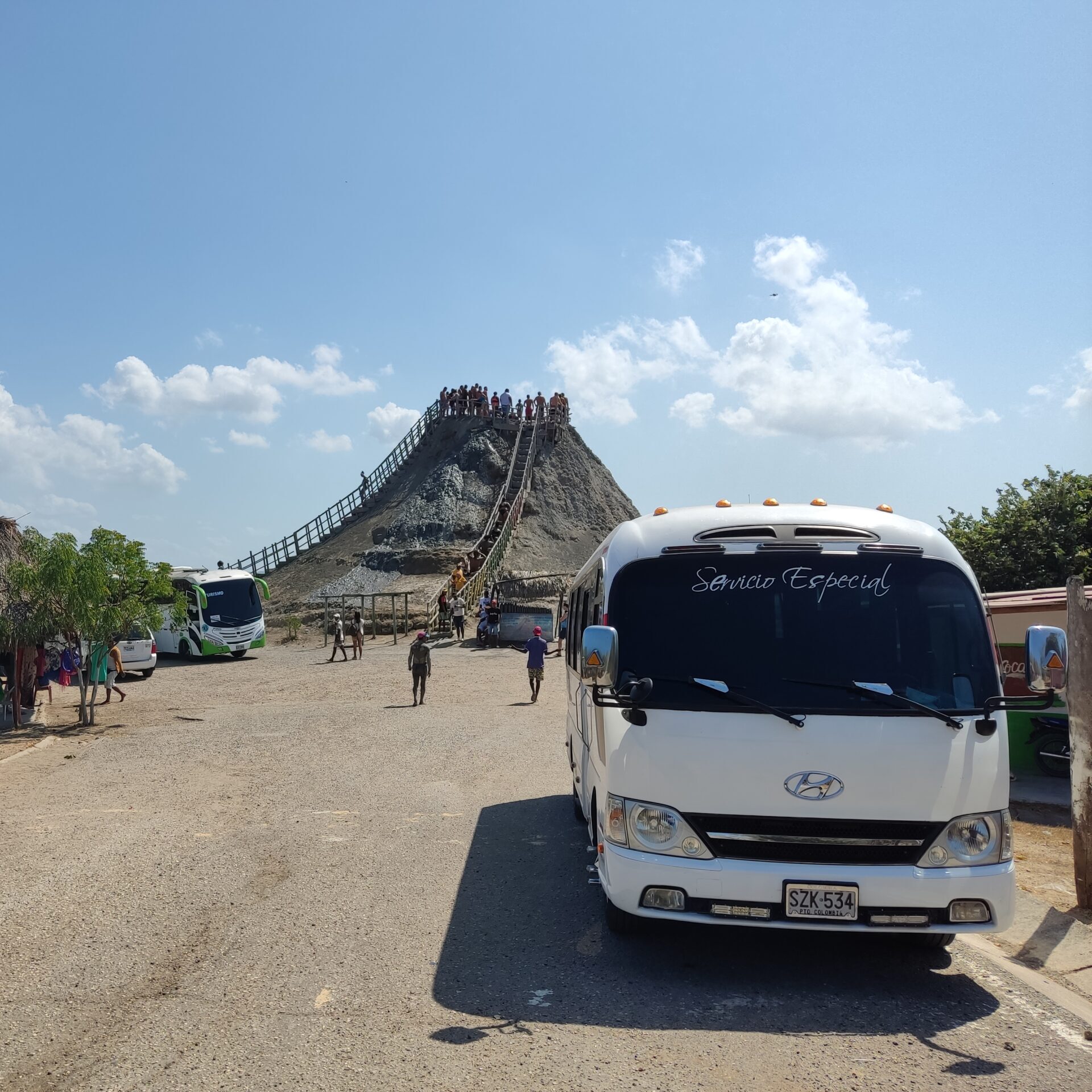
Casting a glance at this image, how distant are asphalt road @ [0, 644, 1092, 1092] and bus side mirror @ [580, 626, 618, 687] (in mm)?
1648

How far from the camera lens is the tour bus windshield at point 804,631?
5.36 meters

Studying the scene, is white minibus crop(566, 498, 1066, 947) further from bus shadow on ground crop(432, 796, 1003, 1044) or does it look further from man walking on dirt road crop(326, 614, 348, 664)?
man walking on dirt road crop(326, 614, 348, 664)

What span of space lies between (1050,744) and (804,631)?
8.86 m

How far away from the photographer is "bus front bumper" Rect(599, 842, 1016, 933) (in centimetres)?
498

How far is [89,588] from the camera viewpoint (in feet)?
54.5

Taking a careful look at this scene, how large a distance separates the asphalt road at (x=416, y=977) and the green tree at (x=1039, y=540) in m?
21.9

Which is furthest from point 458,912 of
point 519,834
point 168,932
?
point 519,834

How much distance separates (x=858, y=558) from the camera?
18.8ft

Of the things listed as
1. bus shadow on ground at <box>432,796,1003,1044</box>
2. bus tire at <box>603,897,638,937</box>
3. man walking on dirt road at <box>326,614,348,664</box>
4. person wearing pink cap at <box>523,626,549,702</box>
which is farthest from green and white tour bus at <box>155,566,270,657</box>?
bus tire at <box>603,897,638,937</box>

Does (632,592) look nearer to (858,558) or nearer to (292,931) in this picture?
(858,558)

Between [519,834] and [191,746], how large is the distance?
25.5ft

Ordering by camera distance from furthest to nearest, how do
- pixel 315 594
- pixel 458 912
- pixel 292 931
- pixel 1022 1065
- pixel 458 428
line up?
pixel 458 428 → pixel 315 594 → pixel 458 912 → pixel 292 931 → pixel 1022 1065

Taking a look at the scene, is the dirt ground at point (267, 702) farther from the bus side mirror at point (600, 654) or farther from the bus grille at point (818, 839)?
the bus side mirror at point (600, 654)

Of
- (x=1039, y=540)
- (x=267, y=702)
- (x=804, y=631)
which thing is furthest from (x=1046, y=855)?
(x=1039, y=540)
